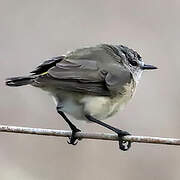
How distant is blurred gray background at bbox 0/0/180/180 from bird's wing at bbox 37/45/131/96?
1407 mm

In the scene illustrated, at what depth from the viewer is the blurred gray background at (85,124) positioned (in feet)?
22.6

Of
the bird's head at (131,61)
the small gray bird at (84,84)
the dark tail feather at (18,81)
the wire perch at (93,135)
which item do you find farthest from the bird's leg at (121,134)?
the bird's head at (131,61)

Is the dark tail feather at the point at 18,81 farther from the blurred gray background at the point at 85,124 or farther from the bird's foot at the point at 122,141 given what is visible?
the blurred gray background at the point at 85,124

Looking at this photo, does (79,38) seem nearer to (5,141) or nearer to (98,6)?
(98,6)

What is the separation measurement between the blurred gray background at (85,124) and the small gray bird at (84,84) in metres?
1.33

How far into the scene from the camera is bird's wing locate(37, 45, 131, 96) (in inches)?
209

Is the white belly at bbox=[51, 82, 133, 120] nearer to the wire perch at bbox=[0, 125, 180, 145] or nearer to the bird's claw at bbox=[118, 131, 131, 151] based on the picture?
the bird's claw at bbox=[118, 131, 131, 151]

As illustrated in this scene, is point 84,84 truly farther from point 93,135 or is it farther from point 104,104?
point 93,135

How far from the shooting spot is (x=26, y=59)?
8.05 metres

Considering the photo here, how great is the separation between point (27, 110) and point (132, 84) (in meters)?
1.70

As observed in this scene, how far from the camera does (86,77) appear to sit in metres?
5.43

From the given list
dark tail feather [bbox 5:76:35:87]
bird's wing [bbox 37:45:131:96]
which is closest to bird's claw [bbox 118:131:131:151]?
bird's wing [bbox 37:45:131:96]

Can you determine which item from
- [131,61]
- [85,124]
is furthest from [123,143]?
[85,124]

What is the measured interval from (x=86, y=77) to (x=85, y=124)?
1.76 m
